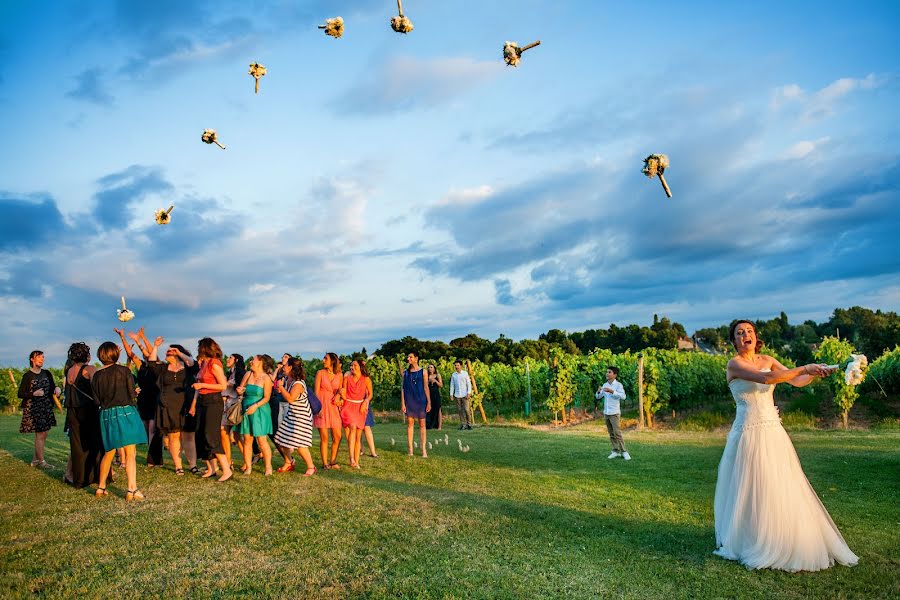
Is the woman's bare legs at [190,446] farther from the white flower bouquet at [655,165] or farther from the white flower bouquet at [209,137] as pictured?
the white flower bouquet at [655,165]

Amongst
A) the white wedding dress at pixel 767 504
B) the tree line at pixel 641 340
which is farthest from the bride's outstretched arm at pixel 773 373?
the tree line at pixel 641 340

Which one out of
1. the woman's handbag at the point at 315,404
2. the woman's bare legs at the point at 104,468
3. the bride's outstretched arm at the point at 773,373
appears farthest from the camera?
the woman's handbag at the point at 315,404

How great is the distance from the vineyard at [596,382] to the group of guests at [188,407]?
13.9m

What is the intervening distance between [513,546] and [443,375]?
23734 millimetres

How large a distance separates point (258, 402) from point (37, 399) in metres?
4.22

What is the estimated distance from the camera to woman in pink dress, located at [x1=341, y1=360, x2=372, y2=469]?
10938 mm

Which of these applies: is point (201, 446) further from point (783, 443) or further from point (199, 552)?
point (783, 443)

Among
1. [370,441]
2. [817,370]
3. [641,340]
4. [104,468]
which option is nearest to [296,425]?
[370,441]

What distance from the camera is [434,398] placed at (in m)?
19.1

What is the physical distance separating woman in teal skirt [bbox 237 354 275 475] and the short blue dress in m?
2.92

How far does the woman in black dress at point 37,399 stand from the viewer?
10.5 metres

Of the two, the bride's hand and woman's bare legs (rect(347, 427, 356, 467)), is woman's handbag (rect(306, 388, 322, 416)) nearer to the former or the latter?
woman's bare legs (rect(347, 427, 356, 467))

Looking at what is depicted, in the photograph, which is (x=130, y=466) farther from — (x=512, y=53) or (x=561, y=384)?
(x=561, y=384)

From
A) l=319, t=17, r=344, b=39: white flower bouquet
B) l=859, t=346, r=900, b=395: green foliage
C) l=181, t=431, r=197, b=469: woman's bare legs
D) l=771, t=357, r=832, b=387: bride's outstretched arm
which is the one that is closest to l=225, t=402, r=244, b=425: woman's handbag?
l=181, t=431, r=197, b=469: woman's bare legs
